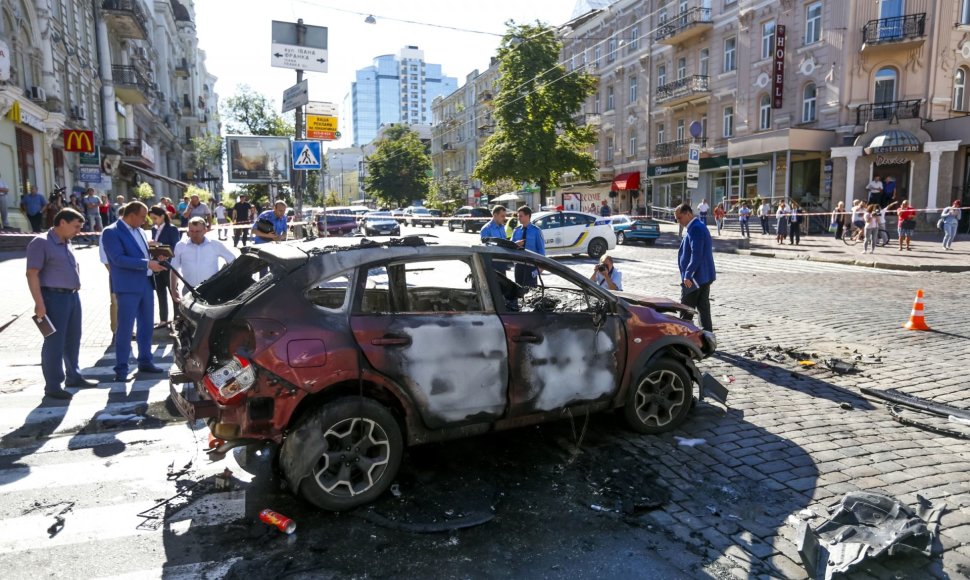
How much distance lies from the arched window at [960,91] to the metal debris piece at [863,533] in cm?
3139

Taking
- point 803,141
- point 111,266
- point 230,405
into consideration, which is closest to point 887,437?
point 230,405

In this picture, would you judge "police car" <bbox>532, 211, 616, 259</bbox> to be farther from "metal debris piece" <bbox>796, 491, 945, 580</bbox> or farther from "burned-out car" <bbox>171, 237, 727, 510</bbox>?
"metal debris piece" <bbox>796, 491, 945, 580</bbox>

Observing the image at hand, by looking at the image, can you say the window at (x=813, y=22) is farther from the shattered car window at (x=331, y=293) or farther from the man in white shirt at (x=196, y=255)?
the shattered car window at (x=331, y=293)

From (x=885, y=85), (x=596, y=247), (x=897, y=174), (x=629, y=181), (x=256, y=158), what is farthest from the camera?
(x=629, y=181)

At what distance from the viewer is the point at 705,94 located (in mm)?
35812

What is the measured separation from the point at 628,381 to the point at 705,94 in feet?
114

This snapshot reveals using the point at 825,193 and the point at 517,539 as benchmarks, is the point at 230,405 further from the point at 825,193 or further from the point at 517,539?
the point at 825,193

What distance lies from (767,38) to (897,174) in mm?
9363

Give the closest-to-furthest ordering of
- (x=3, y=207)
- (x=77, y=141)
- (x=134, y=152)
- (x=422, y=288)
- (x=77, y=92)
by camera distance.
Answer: (x=422, y=288), (x=3, y=207), (x=77, y=141), (x=77, y=92), (x=134, y=152)

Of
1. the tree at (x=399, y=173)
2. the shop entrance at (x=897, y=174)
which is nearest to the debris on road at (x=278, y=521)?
the shop entrance at (x=897, y=174)

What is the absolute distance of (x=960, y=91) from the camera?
27.9m

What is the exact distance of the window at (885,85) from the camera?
2783 cm

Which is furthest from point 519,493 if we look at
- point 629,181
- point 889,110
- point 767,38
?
point 629,181

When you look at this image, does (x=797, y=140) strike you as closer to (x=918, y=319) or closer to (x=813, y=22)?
(x=813, y=22)
